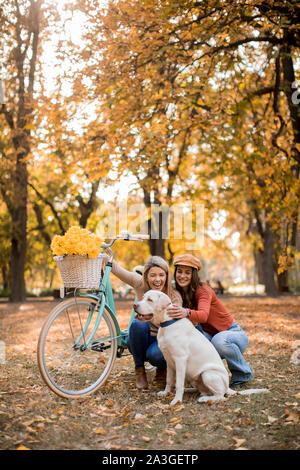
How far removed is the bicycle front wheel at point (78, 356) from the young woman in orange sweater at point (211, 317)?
32.6 inches

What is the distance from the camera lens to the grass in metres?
3.21

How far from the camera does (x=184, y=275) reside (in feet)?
15.1

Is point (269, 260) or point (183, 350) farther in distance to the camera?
point (269, 260)

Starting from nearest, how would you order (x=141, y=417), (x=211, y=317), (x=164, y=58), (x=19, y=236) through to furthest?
(x=141, y=417) → (x=211, y=317) → (x=164, y=58) → (x=19, y=236)

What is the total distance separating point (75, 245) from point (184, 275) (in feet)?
4.08

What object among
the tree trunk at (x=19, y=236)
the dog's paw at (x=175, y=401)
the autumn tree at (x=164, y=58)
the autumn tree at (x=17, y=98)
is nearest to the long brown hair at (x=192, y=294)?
the dog's paw at (x=175, y=401)

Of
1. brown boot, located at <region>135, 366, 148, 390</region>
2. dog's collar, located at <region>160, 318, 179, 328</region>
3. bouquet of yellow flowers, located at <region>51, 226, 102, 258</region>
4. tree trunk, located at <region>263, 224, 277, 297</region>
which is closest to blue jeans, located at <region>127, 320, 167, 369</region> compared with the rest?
brown boot, located at <region>135, 366, 148, 390</region>

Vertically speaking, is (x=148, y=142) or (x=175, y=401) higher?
(x=148, y=142)

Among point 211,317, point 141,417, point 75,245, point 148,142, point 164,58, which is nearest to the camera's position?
point 141,417

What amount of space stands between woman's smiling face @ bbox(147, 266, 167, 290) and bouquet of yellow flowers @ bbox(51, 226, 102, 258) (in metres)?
0.70

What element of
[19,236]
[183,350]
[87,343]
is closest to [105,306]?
[87,343]

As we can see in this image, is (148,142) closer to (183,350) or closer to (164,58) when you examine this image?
(164,58)
